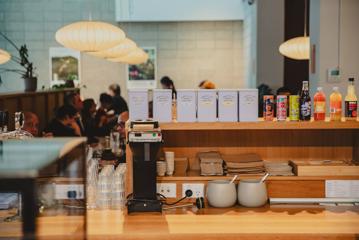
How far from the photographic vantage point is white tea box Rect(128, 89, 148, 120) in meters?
3.45

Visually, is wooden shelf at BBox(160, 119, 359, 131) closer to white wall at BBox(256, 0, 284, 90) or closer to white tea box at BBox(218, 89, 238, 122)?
white tea box at BBox(218, 89, 238, 122)

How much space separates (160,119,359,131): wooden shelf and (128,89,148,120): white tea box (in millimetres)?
149

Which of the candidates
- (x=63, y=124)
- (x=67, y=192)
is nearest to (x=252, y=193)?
(x=67, y=192)

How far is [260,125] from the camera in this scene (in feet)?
11.3

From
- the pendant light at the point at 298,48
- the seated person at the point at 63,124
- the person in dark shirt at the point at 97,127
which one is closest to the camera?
the seated person at the point at 63,124

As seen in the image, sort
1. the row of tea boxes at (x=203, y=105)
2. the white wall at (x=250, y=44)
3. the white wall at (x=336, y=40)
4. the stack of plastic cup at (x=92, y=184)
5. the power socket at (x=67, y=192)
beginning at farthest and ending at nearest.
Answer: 1. the white wall at (x=250, y=44)
2. the white wall at (x=336, y=40)
3. the row of tea boxes at (x=203, y=105)
4. the stack of plastic cup at (x=92, y=184)
5. the power socket at (x=67, y=192)

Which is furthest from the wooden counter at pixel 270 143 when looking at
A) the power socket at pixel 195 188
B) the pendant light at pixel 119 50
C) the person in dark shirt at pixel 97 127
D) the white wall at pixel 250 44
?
the white wall at pixel 250 44

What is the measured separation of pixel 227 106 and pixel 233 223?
2.44 feet

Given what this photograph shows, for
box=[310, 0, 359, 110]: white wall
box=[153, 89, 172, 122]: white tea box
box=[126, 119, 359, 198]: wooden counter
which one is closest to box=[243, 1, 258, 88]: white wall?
box=[310, 0, 359, 110]: white wall

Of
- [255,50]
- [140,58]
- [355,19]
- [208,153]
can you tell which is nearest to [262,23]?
[255,50]

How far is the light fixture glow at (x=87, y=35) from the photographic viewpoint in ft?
19.7

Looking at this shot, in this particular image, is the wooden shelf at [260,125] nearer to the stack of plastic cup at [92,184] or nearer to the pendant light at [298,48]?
the stack of plastic cup at [92,184]

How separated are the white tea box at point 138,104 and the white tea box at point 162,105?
0.06m

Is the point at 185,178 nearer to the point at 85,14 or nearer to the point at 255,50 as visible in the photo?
the point at 255,50
